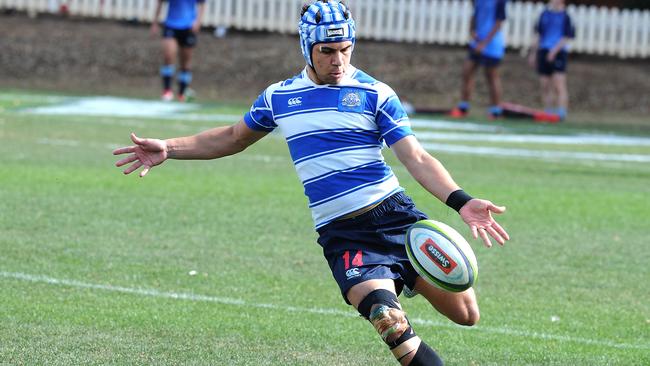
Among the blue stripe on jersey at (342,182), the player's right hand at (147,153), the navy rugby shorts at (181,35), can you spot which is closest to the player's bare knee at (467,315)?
the blue stripe on jersey at (342,182)

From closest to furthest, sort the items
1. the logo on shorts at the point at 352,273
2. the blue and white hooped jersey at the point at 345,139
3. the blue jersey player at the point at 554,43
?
the logo on shorts at the point at 352,273
the blue and white hooped jersey at the point at 345,139
the blue jersey player at the point at 554,43

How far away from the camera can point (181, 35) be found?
22.8 meters

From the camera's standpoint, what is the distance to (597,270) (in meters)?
9.95

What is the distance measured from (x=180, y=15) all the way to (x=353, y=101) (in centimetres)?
1680

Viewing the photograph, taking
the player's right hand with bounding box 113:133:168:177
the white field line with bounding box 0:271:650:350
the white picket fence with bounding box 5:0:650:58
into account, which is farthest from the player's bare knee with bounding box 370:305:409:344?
the white picket fence with bounding box 5:0:650:58

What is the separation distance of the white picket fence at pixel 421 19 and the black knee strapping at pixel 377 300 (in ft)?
85.2

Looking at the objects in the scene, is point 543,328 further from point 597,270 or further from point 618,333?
point 597,270

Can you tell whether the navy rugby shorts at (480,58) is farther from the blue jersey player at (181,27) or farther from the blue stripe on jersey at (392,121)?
the blue stripe on jersey at (392,121)

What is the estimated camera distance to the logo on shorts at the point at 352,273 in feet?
19.7

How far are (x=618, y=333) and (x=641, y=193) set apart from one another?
6739 mm

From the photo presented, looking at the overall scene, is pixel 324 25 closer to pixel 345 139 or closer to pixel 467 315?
pixel 345 139

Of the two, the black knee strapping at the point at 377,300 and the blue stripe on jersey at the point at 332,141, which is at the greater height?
the blue stripe on jersey at the point at 332,141

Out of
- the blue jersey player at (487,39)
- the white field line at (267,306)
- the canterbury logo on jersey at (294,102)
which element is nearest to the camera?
the canterbury logo on jersey at (294,102)

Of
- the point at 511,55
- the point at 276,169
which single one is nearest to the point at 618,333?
the point at 276,169
